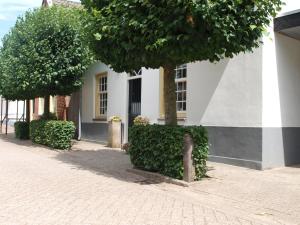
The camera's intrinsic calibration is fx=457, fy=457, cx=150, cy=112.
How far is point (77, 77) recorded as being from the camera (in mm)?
16516

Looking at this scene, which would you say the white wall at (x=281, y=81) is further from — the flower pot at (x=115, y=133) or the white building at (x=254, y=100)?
the flower pot at (x=115, y=133)

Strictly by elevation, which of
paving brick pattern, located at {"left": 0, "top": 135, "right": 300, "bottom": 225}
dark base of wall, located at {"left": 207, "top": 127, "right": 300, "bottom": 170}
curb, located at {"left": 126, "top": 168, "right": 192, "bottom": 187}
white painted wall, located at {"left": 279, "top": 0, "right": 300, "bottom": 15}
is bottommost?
paving brick pattern, located at {"left": 0, "top": 135, "right": 300, "bottom": 225}

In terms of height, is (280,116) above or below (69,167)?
above

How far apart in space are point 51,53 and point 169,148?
8.15m

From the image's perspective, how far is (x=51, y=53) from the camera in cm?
1584

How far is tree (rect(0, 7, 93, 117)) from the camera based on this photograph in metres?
15.7

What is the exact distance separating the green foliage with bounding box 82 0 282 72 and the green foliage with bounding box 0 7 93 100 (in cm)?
653

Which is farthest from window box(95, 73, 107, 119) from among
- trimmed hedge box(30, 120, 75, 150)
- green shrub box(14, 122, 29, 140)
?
green shrub box(14, 122, 29, 140)

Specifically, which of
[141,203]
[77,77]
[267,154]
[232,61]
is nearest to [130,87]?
[77,77]

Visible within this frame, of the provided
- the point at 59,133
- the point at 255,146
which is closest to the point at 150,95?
the point at 59,133

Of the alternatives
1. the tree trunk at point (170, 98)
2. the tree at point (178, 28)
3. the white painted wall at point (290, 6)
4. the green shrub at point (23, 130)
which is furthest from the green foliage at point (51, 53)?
the white painted wall at point (290, 6)

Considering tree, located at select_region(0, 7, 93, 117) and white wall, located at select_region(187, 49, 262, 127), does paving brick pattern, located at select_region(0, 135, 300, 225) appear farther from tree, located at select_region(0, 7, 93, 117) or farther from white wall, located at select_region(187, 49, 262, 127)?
tree, located at select_region(0, 7, 93, 117)

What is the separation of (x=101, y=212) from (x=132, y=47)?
3527 mm

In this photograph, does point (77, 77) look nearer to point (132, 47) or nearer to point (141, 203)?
point (132, 47)
